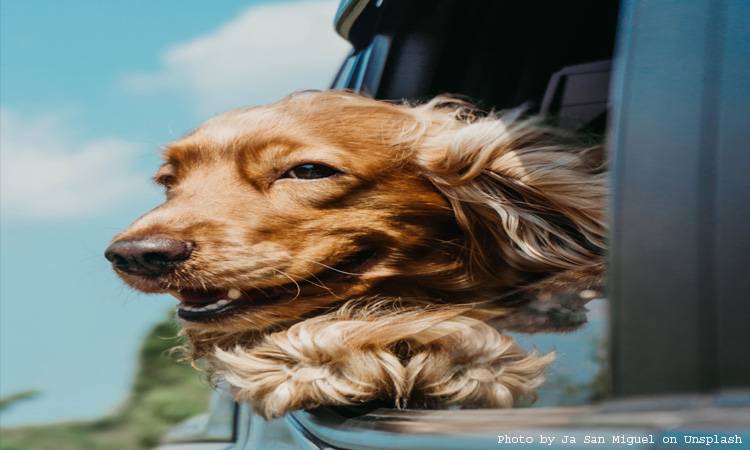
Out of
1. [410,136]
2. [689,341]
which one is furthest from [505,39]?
[689,341]

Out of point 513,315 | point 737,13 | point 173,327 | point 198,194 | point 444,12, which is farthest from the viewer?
point 444,12

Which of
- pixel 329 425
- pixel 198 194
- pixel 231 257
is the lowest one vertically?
pixel 329 425

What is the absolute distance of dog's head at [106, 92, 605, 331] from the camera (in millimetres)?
2156

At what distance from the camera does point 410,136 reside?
7.91ft

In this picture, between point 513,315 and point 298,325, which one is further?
point 298,325

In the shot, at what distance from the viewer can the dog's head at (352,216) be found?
7.07 ft

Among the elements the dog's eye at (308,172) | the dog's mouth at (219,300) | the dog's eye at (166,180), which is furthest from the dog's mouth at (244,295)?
the dog's eye at (166,180)

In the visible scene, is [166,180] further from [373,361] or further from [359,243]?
[373,361]

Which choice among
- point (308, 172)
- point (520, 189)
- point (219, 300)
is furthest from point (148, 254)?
point (520, 189)

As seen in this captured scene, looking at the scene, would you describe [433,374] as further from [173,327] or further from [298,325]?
[173,327]

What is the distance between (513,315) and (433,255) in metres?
0.42

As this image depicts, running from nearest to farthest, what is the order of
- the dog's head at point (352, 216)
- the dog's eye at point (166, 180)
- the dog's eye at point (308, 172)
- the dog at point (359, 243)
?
1. the dog at point (359, 243)
2. the dog's head at point (352, 216)
3. the dog's eye at point (308, 172)
4. the dog's eye at point (166, 180)

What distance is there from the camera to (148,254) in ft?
6.88

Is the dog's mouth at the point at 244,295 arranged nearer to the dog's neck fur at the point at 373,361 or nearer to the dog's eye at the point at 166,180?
the dog's neck fur at the point at 373,361
